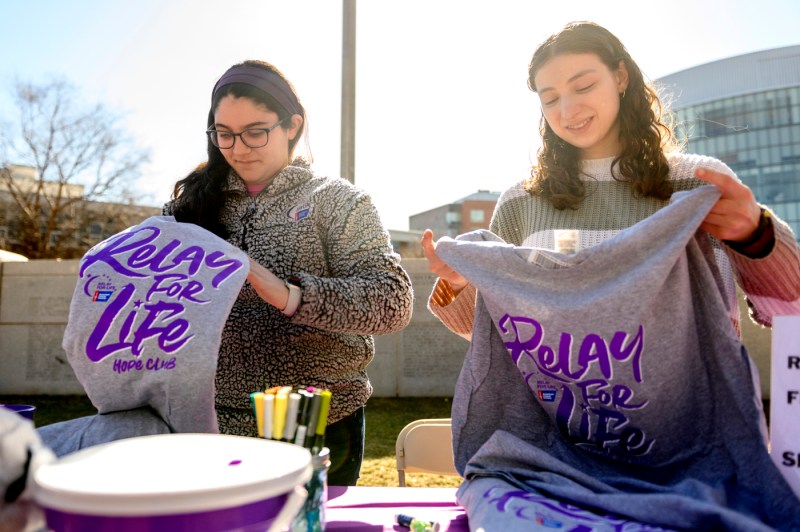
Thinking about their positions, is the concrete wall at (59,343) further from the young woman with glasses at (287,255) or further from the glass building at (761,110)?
the glass building at (761,110)

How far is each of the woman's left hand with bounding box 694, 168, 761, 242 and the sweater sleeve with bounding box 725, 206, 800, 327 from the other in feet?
0.20

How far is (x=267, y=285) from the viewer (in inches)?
48.3

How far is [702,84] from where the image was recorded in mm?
43500

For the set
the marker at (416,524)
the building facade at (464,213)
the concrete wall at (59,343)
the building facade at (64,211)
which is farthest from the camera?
the building facade at (464,213)

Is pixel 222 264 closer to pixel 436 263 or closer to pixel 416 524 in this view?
pixel 436 263

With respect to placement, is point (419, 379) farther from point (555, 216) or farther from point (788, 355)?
point (788, 355)

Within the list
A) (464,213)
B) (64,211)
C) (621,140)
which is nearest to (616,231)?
(621,140)

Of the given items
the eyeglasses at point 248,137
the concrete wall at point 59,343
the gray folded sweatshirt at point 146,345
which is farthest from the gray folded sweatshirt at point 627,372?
the concrete wall at point 59,343

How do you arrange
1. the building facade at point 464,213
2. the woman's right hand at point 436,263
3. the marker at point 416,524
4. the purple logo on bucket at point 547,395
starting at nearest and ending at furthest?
1. the marker at point 416,524
2. the purple logo on bucket at point 547,395
3. the woman's right hand at point 436,263
4. the building facade at point 464,213

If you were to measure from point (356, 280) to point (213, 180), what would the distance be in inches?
22.8

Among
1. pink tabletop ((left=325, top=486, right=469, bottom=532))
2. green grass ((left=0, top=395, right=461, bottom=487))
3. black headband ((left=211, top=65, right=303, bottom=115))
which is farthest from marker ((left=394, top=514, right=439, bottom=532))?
green grass ((left=0, top=395, right=461, bottom=487))

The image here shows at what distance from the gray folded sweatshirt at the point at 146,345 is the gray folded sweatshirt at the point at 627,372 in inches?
18.6

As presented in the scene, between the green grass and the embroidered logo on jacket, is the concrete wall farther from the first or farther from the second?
the embroidered logo on jacket

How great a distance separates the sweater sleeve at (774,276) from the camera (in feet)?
3.46
